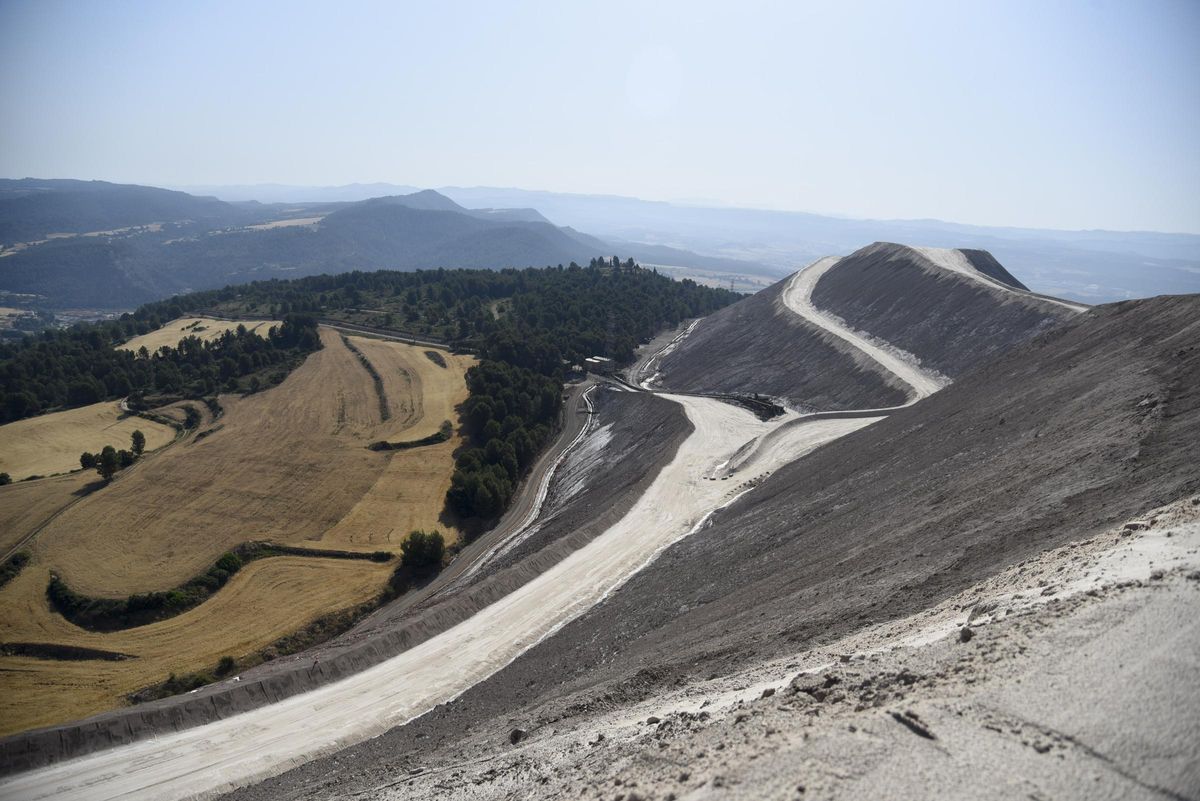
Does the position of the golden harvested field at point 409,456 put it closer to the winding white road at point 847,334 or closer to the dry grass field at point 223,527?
the dry grass field at point 223,527

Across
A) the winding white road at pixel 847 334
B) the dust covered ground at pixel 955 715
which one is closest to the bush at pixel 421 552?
the dust covered ground at pixel 955 715

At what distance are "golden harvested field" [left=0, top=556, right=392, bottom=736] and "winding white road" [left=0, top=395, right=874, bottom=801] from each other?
740 centimetres

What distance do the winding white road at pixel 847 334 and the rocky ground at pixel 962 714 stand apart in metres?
42.1

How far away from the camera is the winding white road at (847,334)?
6168 cm

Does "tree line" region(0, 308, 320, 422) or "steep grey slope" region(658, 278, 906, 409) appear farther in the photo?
"tree line" region(0, 308, 320, 422)

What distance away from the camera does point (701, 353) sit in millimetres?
99125

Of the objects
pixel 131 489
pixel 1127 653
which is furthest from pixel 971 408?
pixel 131 489

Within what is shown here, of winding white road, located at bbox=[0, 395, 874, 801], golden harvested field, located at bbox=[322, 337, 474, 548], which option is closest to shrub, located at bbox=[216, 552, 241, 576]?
golden harvested field, located at bbox=[322, 337, 474, 548]

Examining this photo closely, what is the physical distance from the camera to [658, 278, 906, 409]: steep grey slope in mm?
65000

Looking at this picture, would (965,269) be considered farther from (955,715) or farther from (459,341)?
(955,715)

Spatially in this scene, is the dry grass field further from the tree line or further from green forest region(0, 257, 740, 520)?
the tree line

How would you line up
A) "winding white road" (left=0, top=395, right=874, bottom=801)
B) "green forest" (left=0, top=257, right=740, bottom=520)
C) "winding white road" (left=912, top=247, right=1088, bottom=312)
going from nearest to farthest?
"winding white road" (left=0, top=395, right=874, bottom=801), "winding white road" (left=912, top=247, right=1088, bottom=312), "green forest" (left=0, top=257, right=740, bottom=520)

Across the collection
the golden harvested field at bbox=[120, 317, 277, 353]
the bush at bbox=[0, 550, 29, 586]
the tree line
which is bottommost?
the bush at bbox=[0, 550, 29, 586]

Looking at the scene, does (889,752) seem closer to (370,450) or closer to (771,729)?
(771,729)
